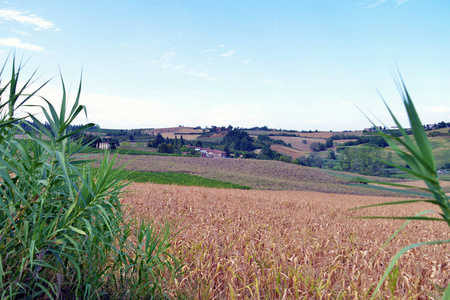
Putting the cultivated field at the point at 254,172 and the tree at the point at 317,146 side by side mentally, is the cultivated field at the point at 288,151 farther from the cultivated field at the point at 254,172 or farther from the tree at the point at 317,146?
the cultivated field at the point at 254,172

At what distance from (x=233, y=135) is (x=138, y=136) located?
32.0 m

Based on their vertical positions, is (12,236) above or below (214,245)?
above

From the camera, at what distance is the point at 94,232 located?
318cm

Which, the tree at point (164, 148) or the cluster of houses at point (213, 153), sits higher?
the tree at point (164, 148)

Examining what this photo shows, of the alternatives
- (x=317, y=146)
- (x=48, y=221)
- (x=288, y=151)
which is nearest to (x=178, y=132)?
(x=288, y=151)

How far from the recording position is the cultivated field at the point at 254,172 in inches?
1762

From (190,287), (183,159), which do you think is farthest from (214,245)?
(183,159)

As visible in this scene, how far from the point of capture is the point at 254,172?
58281 mm

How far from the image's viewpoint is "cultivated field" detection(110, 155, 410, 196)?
44.8 m

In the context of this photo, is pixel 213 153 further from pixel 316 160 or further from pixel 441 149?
pixel 441 149

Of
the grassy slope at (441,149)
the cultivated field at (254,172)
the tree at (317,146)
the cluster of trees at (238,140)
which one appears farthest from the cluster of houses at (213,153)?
the grassy slope at (441,149)

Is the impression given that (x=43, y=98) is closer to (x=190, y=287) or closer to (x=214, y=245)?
(x=190, y=287)

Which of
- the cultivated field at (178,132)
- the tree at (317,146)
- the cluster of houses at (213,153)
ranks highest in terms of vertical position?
the cultivated field at (178,132)

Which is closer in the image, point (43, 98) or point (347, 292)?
point (43, 98)
